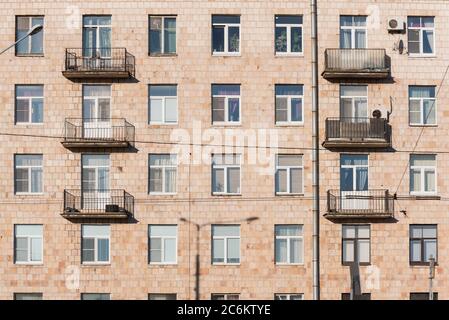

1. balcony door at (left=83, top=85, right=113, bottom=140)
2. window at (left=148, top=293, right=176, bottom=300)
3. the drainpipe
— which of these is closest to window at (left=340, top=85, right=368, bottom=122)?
the drainpipe

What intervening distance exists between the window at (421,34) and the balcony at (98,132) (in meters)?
13.0

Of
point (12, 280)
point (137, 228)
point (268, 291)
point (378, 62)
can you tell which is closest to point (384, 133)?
point (378, 62)

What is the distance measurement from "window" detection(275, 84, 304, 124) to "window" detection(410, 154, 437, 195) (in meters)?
5.28

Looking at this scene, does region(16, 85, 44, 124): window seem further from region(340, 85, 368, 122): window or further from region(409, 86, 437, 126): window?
region(409, 86, 437, 126): window

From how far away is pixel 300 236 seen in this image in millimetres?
42500

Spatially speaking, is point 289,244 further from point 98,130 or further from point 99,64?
point 99,64

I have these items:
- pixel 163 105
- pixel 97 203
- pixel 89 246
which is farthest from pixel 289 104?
pixel 89 246

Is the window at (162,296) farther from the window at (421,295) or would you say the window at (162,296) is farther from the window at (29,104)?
the window at (421,295)

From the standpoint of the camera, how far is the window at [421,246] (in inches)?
1674

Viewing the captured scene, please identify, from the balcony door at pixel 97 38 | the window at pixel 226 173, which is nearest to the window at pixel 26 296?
the window at pixel 226 173

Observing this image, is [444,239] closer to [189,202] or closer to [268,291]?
[268,291]

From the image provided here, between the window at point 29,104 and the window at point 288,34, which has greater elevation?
the window at point 288,34

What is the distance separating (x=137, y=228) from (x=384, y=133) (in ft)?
37.5

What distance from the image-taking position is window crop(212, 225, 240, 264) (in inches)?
1670
